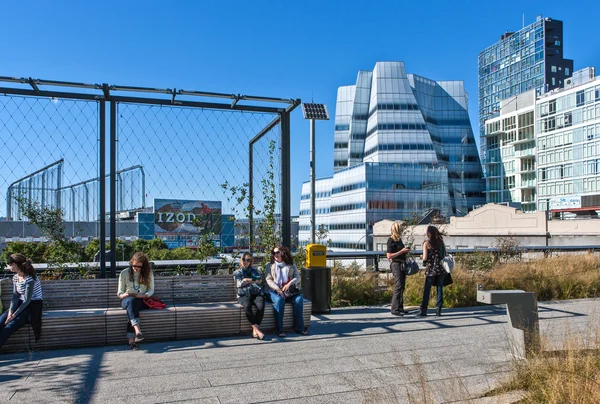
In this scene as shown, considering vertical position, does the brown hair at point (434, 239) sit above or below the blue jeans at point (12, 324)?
above

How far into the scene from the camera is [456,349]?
6418 mm

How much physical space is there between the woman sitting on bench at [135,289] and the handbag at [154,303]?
5 centimetres

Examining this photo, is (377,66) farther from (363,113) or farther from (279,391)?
(279,391)

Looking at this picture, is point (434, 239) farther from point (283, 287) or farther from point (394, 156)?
point (394, 156)

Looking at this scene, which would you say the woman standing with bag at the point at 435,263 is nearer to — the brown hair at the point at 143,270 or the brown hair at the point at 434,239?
the brown hair at the point at 434,239

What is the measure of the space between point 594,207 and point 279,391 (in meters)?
66.4

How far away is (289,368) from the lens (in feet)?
18.4

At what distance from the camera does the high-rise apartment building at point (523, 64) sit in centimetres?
14388

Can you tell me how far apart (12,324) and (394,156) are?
294 feet

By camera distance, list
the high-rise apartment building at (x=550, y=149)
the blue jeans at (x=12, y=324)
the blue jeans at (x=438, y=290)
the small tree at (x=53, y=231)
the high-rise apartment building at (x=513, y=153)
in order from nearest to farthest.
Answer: the blue jeans at (x=12, y=324) < the small tree at (x=53, y=231) < the blue jeans at (x=438, y=290) < the high-rise apartment building at (x=550, y=149) < the high-rise apartment building at (x=513, y=153)

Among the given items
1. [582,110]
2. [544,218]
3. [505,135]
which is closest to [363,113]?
[505,135]

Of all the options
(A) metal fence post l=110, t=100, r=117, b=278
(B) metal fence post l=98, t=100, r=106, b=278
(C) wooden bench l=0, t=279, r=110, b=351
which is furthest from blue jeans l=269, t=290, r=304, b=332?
(B) metal fence post l=98, t=100, r=106, b=278

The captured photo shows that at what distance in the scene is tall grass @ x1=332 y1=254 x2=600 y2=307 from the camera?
9969 mm

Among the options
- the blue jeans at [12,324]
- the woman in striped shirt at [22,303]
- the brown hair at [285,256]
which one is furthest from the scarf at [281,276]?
the blue jeans at [12,324]
